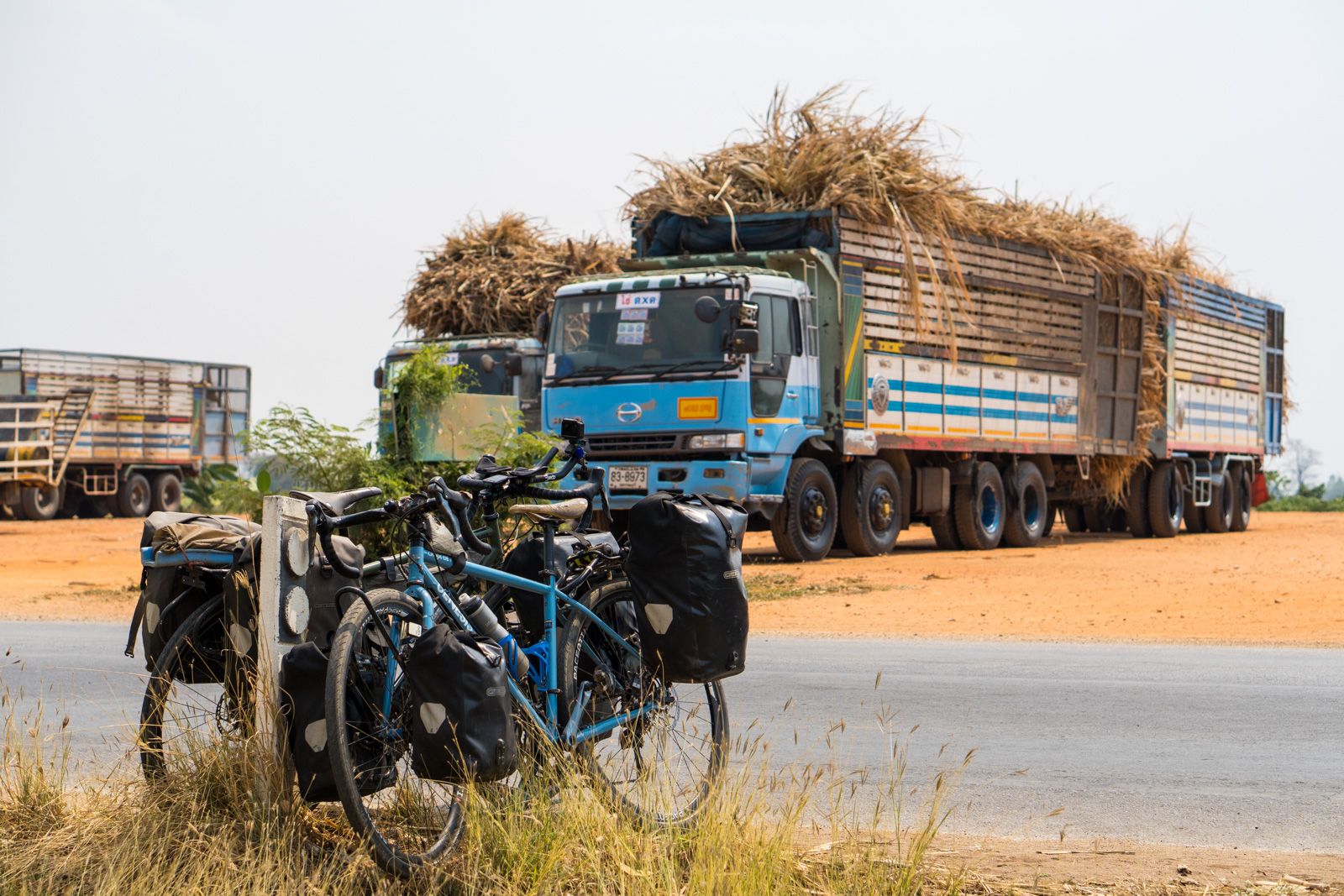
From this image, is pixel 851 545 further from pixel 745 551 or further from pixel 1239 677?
pixel 1239 677

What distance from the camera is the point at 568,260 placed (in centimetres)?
2498

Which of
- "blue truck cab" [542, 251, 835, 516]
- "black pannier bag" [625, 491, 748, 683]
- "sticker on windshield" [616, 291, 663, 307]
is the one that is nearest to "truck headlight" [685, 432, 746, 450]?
"blue truck cab" [542, 251, 835, 516]

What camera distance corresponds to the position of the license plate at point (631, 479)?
16.4m

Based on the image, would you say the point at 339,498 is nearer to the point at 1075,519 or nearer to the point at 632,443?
the point at 632,443

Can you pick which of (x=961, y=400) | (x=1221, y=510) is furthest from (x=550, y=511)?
(x=1221, y=510)

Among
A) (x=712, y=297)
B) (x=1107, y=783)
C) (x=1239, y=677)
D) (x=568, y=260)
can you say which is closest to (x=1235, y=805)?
(x=1107, y=783)

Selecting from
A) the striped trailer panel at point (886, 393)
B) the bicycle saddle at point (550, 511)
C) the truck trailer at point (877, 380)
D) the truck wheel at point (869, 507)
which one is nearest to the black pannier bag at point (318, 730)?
the bicycle saddle at point (550, 511)

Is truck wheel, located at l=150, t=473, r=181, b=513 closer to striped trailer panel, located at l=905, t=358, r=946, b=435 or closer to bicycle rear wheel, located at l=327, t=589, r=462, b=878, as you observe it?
striped trailer panel, located at l=905, t=358, r=946, b=435

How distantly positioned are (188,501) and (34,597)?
18034 millimetres

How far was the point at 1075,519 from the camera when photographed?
2827 centimetres

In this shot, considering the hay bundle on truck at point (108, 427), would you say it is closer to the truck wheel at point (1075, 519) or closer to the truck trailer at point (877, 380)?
the truck wheel at point (1075, 519)

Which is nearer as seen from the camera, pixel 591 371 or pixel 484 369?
pixel 591 371

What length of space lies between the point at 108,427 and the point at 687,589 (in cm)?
3165

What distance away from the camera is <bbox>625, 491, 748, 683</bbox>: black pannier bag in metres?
4.99
